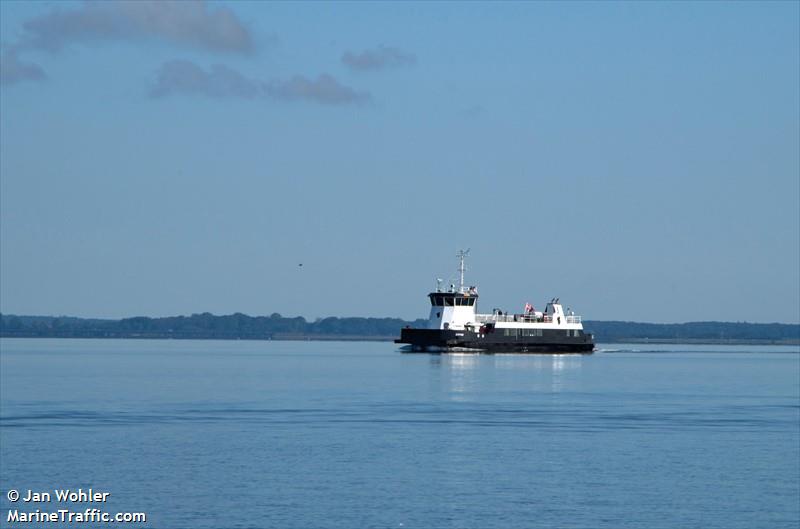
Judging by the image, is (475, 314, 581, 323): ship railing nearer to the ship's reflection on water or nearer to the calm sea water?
the ship's reflection on water

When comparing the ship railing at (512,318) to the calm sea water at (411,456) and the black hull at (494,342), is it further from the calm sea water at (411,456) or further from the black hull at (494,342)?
the calm sea water at (411,456)

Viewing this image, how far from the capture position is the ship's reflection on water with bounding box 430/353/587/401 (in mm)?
91562

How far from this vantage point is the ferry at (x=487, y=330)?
160500mm

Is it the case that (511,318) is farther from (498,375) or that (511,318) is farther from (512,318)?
(498,375)

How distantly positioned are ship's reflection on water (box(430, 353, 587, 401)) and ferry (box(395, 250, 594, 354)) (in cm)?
259

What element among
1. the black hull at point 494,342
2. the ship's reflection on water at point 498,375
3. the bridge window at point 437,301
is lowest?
the ship's reflection on water at point 498,375

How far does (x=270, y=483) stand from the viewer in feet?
136

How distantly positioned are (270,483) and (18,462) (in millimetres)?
9741

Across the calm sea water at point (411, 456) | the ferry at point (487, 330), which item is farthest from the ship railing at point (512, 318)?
the calm sea water at point (411, 456)

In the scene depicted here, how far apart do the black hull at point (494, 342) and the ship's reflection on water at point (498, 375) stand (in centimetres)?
179

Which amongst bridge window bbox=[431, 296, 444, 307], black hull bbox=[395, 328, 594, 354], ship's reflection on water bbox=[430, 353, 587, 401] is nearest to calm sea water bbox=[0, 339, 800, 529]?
ship's reflection on water bbox=[430, 353, 587, 401]

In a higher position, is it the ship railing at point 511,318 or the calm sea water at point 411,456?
the ship railing at point 511,318

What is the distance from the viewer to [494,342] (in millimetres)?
162125

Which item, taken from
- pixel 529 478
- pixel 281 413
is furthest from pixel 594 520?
pixel 281 413
